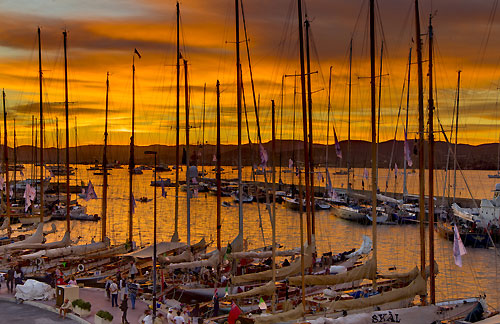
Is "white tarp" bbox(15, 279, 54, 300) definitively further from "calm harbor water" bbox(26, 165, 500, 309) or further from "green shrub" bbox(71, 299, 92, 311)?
"calm harbor water" bbox(26, 165, 500, 309)

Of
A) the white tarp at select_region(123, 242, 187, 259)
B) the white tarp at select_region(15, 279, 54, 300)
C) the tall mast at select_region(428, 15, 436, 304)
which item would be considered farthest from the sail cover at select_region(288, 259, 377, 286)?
the white tarp at select_region(15, 279, 54, 300)

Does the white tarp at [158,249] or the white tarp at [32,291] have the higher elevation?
the white tarp at [158,249]

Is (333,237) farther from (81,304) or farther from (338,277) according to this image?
(81,304)

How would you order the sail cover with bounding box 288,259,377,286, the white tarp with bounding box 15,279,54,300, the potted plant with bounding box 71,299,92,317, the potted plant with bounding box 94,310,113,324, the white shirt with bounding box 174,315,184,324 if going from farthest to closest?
1. the white tarp with bounding box 15,279,54,300
2. the sail cover with bounding box 288,259,377,286
3. the potted plant with bounding box 71,299,92,317
4. the potted plant with bounding box 94,310,113,324
5. the white shirt with bounding box 174,315,184,324

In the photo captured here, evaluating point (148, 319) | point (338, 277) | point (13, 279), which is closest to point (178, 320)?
point (148, 319)

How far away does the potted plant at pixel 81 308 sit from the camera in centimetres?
2838

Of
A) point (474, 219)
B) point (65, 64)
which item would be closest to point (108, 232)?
point (65, 64)

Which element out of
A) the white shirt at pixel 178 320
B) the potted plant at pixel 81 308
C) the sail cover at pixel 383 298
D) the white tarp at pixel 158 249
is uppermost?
the white tarp at pixel 158 249

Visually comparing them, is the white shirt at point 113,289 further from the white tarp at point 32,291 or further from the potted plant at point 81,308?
the white tarp at point 32,291

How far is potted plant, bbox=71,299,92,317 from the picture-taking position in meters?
28.4

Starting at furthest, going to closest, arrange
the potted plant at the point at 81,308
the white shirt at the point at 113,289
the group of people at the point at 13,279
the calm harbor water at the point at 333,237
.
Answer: the calm harbor water at the point at 333,237
the group of people at the point at 13,279
the white shirt at the point at 113,289
the potted plant at the point at 81,308

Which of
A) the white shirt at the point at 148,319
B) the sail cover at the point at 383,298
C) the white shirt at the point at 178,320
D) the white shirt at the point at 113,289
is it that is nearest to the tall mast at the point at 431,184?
the sail cover at the point at 383,298

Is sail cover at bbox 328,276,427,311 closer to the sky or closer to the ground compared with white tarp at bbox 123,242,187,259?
closer to the ground

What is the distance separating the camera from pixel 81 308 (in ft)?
93.2
